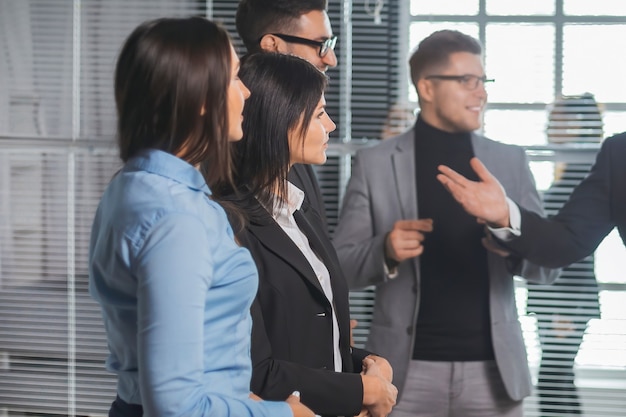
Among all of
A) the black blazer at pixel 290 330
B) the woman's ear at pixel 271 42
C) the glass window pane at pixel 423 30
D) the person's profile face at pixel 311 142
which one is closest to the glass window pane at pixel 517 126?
the glass window pane at pixel 423 30

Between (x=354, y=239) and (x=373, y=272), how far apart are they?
148mm

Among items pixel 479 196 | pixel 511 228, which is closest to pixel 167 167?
pixel 479 196

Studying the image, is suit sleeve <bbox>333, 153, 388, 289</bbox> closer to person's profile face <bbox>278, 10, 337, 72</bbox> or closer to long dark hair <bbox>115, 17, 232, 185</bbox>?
person's profile face <bbox>278, 10, 337, 72</bbox>

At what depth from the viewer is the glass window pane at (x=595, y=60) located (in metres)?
3.47

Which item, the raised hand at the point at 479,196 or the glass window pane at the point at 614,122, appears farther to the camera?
the glass window pane at the point at 614,122

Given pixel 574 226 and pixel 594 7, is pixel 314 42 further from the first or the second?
pixel 594 7

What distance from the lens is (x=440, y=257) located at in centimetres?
298

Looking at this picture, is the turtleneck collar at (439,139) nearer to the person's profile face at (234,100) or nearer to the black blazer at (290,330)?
the black blazer at (290,330)

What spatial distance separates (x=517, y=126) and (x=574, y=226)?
74 cm

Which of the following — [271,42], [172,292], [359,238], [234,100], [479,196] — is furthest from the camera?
[359,238]

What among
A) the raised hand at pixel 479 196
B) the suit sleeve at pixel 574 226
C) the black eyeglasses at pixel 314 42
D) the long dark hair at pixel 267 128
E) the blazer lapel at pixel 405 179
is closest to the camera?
the long dark hair at pixel 267 128

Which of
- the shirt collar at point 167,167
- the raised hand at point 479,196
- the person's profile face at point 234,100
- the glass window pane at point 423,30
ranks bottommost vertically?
the raised hand at point 479,196

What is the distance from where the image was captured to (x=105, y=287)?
1239 mm

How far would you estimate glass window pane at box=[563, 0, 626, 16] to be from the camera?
11.4ft
